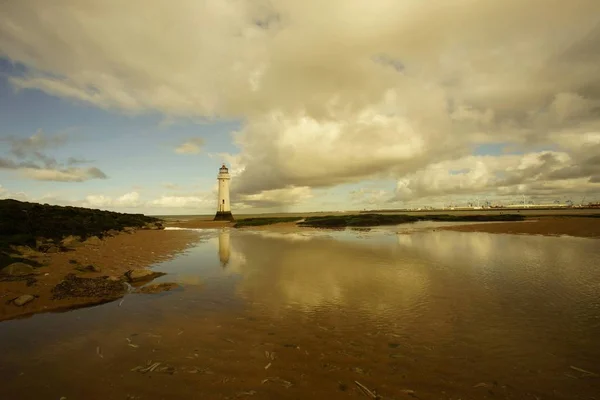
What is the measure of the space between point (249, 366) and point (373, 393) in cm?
231

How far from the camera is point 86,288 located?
31.5 feet

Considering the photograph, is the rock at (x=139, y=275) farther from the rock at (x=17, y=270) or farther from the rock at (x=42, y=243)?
the rock at (x=42, y=243)

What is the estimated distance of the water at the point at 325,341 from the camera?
4.63 metres

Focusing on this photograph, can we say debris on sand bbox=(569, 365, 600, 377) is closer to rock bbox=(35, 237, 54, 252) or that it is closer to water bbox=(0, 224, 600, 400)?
water bbox=(0, 224, 600, 400)

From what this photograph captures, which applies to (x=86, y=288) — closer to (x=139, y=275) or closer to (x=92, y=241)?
(x=139, y=275)

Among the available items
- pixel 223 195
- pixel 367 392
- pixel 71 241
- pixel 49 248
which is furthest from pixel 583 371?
pixel 223 195

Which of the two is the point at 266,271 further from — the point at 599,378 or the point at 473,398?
the point at 599,378

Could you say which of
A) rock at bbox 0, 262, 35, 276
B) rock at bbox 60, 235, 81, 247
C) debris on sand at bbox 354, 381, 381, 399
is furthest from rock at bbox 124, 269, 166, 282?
debris on sand at bbox 354, 381, 381, 399

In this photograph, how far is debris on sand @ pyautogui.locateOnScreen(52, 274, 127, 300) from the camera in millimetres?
9079

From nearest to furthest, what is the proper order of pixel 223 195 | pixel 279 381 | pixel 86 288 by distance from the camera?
1. pixel 279 381
2. pixel 86 288
3. pixel 223 195

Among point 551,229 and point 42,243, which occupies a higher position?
point 42,243

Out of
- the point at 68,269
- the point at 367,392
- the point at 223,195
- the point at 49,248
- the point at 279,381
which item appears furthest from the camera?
the point at 223,195

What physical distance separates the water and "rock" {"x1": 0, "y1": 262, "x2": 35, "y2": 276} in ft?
12.6

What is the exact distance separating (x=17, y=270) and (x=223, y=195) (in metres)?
59.3
